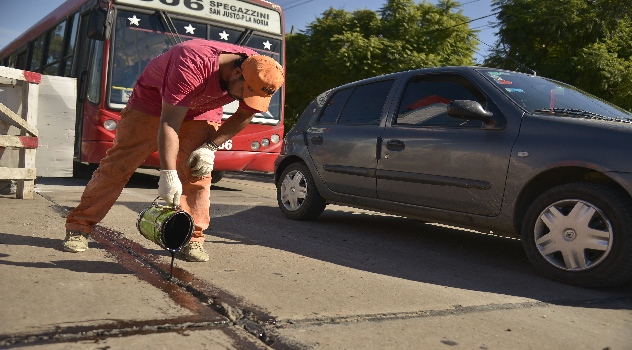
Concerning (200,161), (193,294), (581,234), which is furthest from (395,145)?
(193,294)

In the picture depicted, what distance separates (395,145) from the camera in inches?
202

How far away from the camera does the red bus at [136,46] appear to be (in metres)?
9.17

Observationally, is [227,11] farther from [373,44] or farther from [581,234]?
[373,44]

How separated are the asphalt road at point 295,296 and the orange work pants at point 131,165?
257 mm

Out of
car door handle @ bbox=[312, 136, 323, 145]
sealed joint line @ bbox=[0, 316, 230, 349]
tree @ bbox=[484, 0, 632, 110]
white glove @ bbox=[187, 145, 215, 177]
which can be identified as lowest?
sealed joint line @ bbox=[0, 316, 230, 349]

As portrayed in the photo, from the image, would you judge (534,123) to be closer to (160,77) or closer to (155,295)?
(160,77)

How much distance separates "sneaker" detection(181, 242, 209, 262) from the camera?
3.89m

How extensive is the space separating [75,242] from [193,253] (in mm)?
705

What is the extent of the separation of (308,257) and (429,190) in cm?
110

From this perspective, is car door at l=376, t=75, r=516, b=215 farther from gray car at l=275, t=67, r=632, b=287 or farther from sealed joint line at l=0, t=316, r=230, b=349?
sealed joint line at l=0, t=316, r=230, b=349

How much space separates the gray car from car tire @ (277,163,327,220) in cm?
2

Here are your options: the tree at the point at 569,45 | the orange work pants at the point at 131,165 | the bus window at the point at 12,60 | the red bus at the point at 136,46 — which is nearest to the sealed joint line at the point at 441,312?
the orange work pants at the point at 131,165

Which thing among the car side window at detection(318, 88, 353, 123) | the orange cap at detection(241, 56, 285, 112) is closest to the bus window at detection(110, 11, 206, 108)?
the car side window at detection(318, 88, 353, 123)

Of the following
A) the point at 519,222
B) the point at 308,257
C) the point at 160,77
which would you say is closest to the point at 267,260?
the point at 308,257
